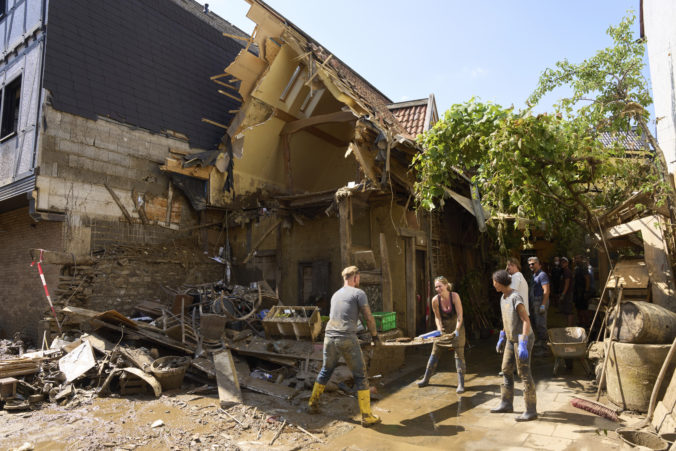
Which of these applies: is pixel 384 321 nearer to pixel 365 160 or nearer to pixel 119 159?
pixel 365 160

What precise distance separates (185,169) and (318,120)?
11.7ft

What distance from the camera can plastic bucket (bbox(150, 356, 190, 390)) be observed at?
20.5ft

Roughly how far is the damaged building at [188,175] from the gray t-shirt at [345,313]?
3.40m

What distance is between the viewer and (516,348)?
512 cm

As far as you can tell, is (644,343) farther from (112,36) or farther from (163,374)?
(112,36)

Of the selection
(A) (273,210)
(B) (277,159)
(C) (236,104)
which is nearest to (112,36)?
(C) (236,104)

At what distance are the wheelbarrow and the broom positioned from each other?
1019 mm

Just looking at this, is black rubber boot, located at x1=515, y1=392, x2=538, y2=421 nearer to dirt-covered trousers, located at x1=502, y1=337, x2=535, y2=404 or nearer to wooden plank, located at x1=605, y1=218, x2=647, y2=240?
dirt-covered trousers, located at x1=502, y1=337, x2=535, y2=404

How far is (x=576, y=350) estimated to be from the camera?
6332 mm

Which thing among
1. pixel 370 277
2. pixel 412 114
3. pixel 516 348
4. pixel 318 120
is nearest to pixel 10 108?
pixel 318 120

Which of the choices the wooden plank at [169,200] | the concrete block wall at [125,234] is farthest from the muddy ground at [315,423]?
the wooden plank at [169,200]

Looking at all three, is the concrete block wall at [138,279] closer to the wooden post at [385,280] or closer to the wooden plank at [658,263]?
the wooden post at [385,280]

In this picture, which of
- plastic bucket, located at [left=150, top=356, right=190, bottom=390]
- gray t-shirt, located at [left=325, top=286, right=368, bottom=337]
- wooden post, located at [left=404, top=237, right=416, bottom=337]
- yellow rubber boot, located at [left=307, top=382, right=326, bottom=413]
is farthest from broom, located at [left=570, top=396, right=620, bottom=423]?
plastic bucket, located at [left=150, top=356, right=190, bottom=390]

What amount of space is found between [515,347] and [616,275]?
8.49 feet
